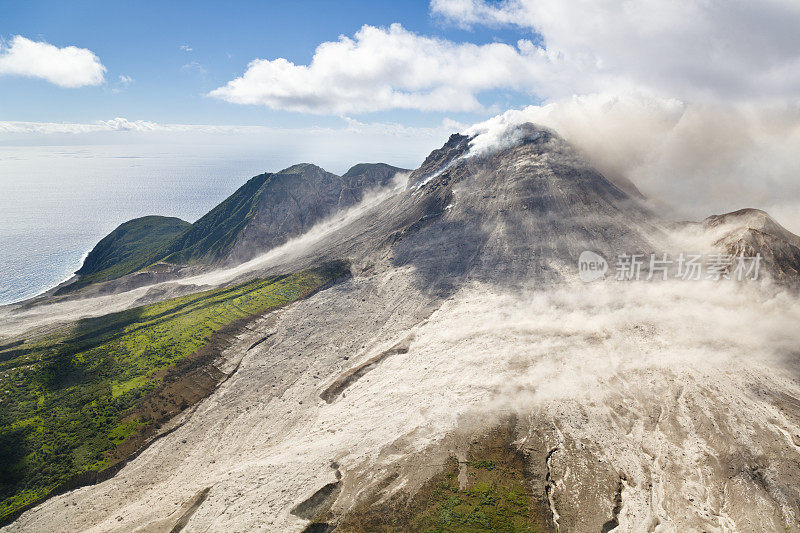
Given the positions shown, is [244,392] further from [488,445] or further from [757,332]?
[757,332]

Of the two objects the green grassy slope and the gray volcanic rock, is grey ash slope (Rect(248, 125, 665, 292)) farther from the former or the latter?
the green grassy slope

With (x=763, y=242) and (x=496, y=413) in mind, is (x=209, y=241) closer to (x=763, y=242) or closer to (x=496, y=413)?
(x=496, y=413)

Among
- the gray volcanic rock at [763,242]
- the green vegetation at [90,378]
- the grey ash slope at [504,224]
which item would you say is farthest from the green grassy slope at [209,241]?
the gray volcanic rock at [763,242]

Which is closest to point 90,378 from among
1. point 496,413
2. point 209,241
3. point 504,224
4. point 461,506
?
point 461,506

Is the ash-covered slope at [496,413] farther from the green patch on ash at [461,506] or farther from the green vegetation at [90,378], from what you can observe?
the green vegetation at [90,378]

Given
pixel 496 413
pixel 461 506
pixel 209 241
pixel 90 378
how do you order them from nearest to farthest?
pixel 461 506 < pixel 496 413 < pixel 90 378 < pixel 209 241

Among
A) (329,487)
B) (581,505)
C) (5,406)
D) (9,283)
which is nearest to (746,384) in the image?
(581,505)
